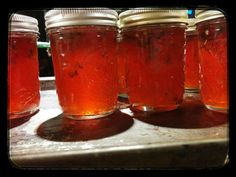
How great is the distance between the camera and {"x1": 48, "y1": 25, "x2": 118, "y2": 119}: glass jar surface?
0.60 metres

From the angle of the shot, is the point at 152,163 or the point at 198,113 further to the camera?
the point at 198,113

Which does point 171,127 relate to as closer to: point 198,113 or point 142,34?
point 198,113

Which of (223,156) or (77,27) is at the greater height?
(77,27)

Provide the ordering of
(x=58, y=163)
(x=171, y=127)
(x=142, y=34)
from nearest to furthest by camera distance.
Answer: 1. (x=58, y=163)
2. (x=171, y=127)
3. (x=142, y=34)

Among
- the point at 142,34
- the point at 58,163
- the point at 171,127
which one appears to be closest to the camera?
the point at 58,163

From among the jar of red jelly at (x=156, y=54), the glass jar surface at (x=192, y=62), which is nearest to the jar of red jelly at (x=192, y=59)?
the glass jar surface at (x=192, y=62)

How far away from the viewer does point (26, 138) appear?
0.54m

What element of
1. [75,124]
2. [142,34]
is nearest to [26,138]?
[75,124]

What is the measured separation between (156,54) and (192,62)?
26 centimetres

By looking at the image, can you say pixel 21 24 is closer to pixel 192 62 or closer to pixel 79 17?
pixel 79 17

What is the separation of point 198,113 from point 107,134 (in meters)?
0.22

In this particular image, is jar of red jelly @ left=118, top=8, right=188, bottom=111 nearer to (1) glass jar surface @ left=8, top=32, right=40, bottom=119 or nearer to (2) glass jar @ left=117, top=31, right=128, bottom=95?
(2) glass jar @ left=117, top=31, right=128, bottom=95

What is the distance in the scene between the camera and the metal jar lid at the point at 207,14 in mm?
592

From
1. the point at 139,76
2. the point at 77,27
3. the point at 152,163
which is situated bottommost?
the point at 152,163
